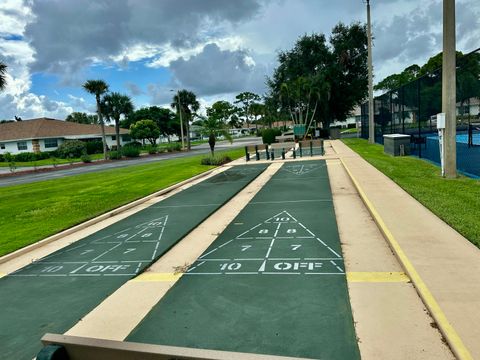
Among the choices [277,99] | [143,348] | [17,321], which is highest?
[277,99]

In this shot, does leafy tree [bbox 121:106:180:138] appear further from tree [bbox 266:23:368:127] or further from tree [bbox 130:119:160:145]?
tree [bbox 266:23:368:127]

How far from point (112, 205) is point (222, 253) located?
696 centimetres

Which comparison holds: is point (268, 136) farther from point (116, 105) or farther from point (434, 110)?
point (434, 110)

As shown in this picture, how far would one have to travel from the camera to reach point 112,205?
41.4 feet

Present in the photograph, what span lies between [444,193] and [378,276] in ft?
18.0

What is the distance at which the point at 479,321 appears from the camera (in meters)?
3.83

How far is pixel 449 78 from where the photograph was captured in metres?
11.1

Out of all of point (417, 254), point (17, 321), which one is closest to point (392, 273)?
point (417, 254)

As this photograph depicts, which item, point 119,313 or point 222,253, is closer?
point 119,313

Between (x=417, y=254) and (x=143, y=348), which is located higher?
(x=143, y=348)

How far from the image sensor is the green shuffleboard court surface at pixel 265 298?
13.1 feet

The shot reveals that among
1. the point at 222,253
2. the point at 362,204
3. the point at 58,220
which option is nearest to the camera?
the point at 222,253

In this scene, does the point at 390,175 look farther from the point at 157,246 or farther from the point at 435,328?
the point at 435,328

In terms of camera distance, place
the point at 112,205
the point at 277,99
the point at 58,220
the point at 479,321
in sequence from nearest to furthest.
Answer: the point at 479,321
the point at 58,220
the point at 112,205
the point at 277,99
